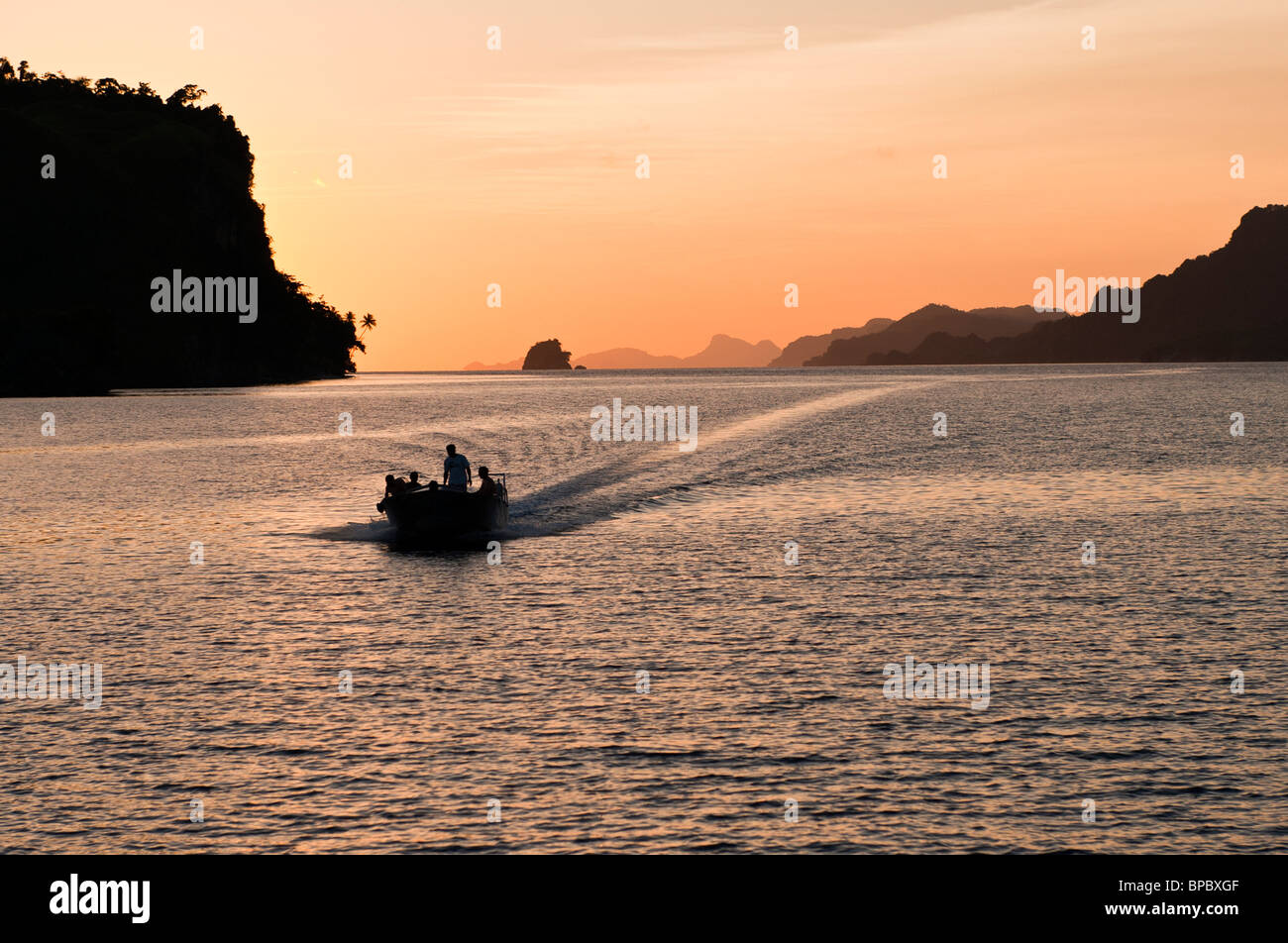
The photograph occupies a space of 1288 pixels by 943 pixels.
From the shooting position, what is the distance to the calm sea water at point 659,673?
15.0m

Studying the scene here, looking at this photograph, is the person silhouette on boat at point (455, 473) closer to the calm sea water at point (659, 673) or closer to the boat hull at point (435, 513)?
the boat hull at point (435, 513)

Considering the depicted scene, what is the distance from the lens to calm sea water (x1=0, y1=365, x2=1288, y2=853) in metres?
15.0

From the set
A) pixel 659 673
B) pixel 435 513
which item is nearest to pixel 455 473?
pixel 435 513

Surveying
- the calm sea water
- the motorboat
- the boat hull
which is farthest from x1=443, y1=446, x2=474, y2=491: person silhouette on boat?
the calm sea water

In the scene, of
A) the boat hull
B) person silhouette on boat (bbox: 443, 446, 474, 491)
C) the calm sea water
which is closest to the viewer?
the calm sea water

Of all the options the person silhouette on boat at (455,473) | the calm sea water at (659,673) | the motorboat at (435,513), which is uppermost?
the person silhouette on boat at (455,473)

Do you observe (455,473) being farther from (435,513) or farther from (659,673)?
(659,673)

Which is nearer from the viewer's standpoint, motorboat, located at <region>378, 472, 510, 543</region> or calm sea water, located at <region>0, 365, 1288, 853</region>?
calm sea water, located at <region>0, 365, 1288, 853</region>

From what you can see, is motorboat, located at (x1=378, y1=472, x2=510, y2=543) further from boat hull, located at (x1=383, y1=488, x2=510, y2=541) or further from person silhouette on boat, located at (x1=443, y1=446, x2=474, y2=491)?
person silhouette on boat, located at (x1=443, y1=446, x2=474, y2=491)

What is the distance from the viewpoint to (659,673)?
22.2 metres

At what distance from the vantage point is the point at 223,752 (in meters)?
17.6

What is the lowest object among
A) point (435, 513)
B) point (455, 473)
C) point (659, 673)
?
point (659, 673)

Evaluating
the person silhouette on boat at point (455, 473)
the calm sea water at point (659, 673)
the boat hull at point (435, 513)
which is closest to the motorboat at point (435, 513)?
the boat hull at point (435, 513)

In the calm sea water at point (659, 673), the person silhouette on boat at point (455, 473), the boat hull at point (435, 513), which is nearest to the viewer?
the calm sea water at point (659, 673)
